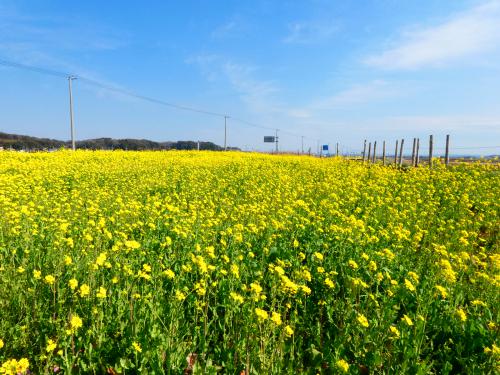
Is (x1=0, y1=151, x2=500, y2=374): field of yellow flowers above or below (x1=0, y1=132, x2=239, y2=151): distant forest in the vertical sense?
below

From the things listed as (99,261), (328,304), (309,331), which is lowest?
(309,331)

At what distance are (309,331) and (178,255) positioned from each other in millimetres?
1973

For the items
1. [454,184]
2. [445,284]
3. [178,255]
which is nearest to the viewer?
[445,284]

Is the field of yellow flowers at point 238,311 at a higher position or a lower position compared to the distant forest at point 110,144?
lower

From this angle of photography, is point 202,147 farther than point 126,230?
Yes

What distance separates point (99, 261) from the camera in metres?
2.92

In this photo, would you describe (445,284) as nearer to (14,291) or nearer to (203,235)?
(203,235)

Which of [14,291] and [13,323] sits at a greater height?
[14,291]

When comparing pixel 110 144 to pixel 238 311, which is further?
pixel 110 144

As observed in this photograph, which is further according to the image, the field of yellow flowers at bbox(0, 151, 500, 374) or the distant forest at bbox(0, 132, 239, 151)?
the distant forest at bbox(0, 132, 239, 151)

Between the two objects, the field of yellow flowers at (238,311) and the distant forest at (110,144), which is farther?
the distant forest at (110,144)

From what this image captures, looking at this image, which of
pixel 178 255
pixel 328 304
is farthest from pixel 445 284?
pixel 178 255

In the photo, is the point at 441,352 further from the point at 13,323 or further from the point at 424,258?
the point at 13,323

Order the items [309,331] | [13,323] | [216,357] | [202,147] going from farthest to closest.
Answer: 1. [202,147]
2. [309,331]
3. [13,323]
4. [216,357]
